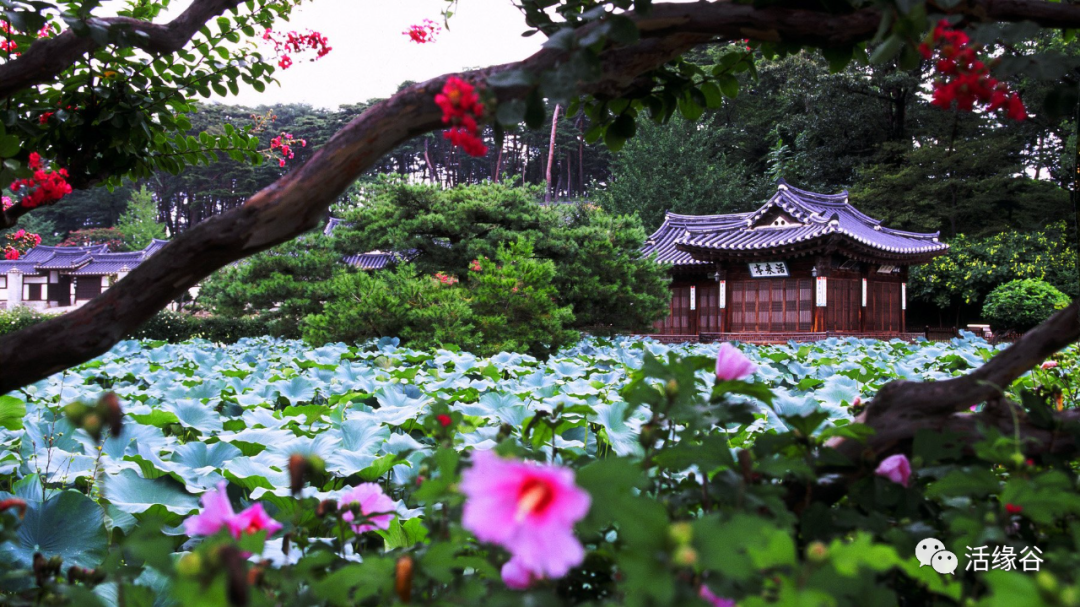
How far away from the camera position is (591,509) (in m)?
0.54

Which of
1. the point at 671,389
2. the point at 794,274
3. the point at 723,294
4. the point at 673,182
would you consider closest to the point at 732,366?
the point at 671,389

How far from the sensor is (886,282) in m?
15.4

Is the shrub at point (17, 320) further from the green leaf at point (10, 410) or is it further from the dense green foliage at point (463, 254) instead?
the green leaf at point (10, 410)

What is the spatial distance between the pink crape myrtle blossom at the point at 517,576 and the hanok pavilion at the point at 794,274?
43.7ft

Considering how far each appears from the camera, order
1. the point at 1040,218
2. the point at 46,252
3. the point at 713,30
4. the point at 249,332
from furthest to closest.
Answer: the point at 46,252, the point at 1040,218, the point at 249,332, the point at 713,30

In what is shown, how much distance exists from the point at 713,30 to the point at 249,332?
1451 cm

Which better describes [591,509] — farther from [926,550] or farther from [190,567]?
[926,550]

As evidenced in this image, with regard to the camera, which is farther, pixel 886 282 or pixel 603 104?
pixel 886 282

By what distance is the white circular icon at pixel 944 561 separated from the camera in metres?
0.86

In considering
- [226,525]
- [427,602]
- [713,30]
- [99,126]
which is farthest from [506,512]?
[99,126]

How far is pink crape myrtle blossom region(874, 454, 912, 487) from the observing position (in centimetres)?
91

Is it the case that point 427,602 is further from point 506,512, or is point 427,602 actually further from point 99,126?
point 99,126

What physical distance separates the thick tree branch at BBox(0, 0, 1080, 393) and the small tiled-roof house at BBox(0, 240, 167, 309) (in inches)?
1333

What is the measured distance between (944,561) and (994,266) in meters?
19.6
